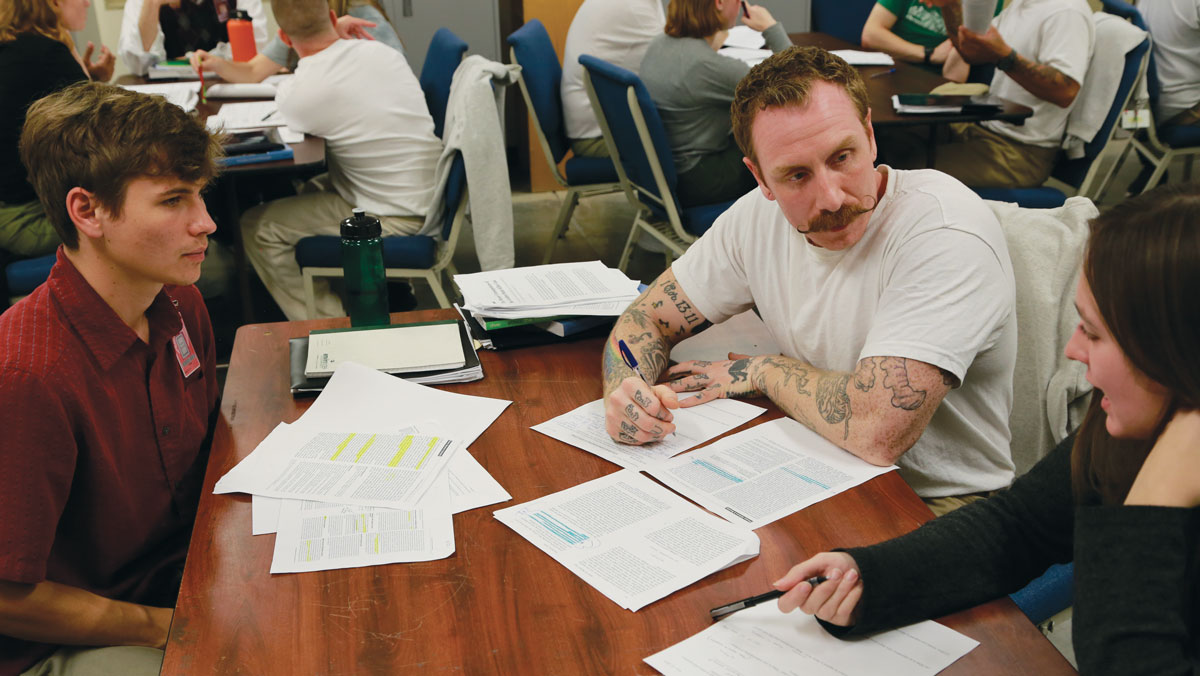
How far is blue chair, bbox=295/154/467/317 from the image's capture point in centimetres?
288

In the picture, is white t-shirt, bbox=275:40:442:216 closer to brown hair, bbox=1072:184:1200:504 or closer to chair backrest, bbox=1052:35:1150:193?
chair backrest, bbox=1052:35:1150:193

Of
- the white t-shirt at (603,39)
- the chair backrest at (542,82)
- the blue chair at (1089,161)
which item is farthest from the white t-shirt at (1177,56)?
the chair backrest at (542,82)

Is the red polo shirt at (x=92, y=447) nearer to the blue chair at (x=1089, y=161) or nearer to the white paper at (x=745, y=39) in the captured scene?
the blue chair at (x=1089, y=161)

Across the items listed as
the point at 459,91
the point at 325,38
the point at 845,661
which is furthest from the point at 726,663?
the point at 325,38

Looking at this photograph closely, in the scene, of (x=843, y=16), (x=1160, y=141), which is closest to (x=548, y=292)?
(x=1160, y=141)

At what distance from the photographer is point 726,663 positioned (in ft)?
2.84

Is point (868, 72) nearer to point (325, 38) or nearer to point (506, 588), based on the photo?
point (325, 38)

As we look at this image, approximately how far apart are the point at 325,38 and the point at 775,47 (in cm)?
186

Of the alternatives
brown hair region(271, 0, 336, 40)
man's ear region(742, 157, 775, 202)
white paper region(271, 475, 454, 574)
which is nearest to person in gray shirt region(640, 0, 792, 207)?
brown hair region(271, 0, 336, 40)

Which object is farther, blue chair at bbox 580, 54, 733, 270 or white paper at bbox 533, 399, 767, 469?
blue chair at bbox 580, 54, 733, 270

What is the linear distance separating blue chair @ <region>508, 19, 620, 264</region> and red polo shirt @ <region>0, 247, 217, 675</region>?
231 cm

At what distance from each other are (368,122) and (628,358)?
5.89 ft

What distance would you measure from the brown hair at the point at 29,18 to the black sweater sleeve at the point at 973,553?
2.74 m

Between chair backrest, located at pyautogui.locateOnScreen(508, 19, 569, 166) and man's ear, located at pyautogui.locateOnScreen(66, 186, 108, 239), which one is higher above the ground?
man's ear, located at pyautogui.locateOnScreen(66, 186, 108, 239)
